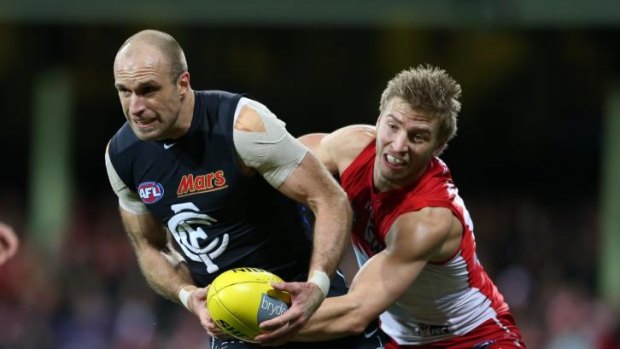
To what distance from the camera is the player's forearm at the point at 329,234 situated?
4770 millimetres

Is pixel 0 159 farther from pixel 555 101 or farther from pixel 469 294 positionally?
pixel 469 294

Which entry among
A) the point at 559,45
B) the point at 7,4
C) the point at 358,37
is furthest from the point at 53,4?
the point at 559,45

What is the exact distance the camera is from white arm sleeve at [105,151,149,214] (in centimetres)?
518

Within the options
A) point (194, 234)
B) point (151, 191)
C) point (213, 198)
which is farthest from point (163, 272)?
point (213, 198)

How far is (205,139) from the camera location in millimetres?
4895

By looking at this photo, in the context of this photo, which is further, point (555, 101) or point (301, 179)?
point (555, 101)

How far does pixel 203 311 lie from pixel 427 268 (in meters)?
1.15

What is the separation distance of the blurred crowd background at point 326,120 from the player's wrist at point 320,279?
630cm

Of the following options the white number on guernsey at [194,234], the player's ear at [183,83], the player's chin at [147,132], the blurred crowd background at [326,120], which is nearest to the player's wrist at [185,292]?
the white number on guernsey at [194,234]

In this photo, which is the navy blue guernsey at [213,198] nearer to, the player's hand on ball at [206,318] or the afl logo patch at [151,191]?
the afl logo patch at [151,191]

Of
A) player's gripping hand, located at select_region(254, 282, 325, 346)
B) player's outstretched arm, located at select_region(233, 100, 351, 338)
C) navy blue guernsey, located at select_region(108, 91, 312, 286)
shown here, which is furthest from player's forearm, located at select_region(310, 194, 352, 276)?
navy blue guernsey, located at select_region(108, 91, 312, 286)

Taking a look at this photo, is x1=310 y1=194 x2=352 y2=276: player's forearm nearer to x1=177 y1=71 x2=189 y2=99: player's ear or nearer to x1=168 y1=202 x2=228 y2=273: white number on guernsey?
x1=168 y1=202 x2=228 y2=273: white number on guernsey

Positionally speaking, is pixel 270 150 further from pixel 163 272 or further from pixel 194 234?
pixel 163 272

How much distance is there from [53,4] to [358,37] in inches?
164
